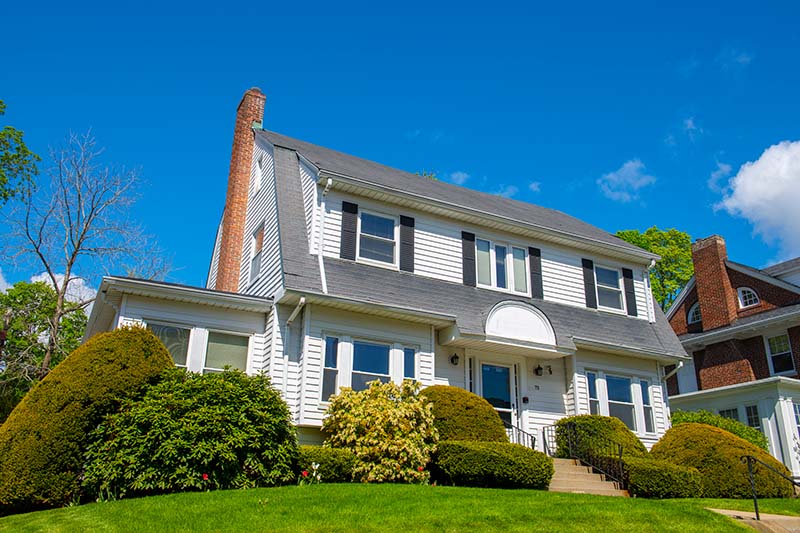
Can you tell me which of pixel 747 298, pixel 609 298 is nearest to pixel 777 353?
pixel 747 298

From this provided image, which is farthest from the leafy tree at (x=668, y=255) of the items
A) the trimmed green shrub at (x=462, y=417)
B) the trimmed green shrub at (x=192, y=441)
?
the trimmed green shrub at (x=192, y=441)

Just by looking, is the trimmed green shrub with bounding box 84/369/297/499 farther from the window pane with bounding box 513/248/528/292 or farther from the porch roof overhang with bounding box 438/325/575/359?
the window pane with bounding box 513/248/528/292

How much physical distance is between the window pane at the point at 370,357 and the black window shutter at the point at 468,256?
132 inches

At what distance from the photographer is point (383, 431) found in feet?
39.5

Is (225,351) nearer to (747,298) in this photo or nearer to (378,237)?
(378,237)

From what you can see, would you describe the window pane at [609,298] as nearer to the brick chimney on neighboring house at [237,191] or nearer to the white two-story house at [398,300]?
the white two-story house at [398,300]

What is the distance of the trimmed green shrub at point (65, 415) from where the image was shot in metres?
9.55

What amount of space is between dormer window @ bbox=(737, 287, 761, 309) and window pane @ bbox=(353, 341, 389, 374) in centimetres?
1902

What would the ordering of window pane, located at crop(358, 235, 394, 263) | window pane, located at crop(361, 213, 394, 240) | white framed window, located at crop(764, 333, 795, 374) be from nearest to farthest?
1. window pane, located at crop(358, 235, 394, 263)
2. window pane, located at crop(361, 213, 394, 240)
3. white framed window, located at crop(764, 333, 795, 374)

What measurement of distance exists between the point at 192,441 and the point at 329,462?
2.46m

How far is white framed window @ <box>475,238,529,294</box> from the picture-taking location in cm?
1739

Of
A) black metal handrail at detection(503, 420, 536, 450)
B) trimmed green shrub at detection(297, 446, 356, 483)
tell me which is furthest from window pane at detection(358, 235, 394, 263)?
trimmed green shrub at detection(297, 446, 356, 483)

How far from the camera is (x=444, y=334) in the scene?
50.7 ft

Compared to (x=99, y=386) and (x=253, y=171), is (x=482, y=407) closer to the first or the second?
(x=99, y=386)
